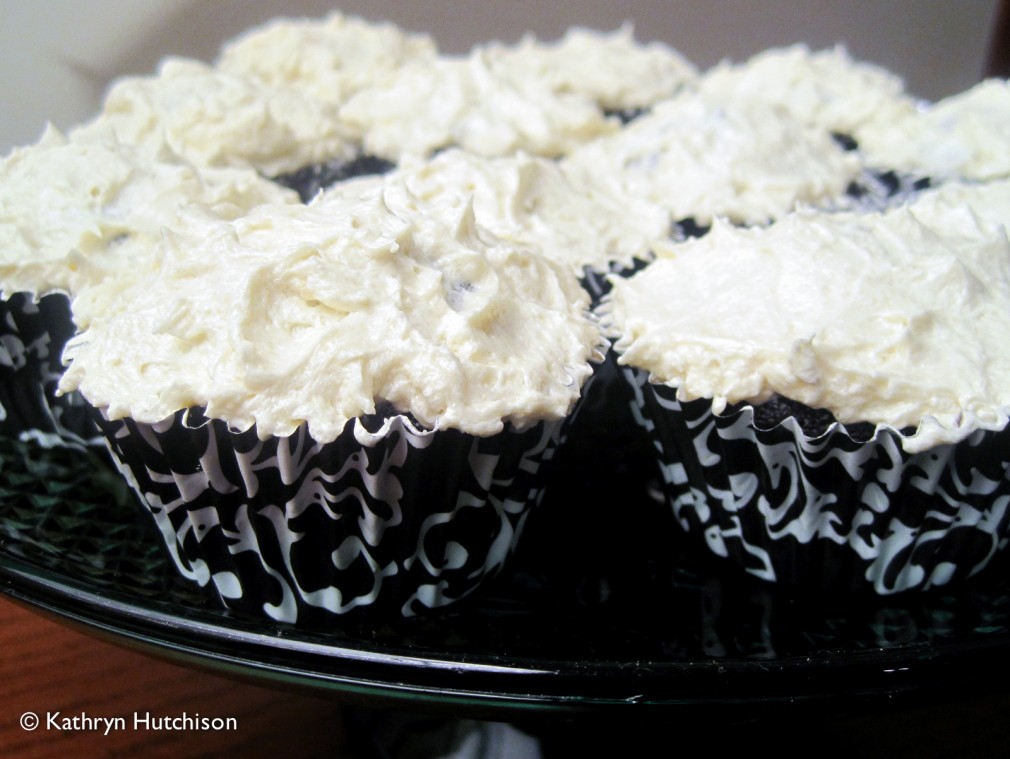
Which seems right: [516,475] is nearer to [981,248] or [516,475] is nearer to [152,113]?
[981,248]

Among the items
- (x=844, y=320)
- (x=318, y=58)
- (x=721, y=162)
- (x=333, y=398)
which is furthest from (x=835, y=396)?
(x=318, y=58)

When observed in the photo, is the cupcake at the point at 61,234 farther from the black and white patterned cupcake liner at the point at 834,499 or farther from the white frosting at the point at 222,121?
the black and white patterned cupcake liner at the point at 834,499

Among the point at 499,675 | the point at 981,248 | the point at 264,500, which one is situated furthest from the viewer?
the point at 981,248

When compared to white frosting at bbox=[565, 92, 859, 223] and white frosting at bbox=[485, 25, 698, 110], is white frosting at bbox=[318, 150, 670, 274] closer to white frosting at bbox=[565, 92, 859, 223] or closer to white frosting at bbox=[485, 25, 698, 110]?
white frosting at bbox=[565, 92, 859, 223]

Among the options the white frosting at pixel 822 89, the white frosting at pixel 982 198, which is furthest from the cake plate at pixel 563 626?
the white frosting at pixel 822 89

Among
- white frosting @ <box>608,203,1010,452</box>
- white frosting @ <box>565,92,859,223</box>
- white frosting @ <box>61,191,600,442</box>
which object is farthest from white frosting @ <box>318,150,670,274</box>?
white frosting @ <box>61,191,600,442</box>

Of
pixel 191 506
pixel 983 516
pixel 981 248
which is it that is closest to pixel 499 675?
pixel 191 506

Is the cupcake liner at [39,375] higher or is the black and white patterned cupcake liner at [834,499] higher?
the cupcake liner at [39,375]
